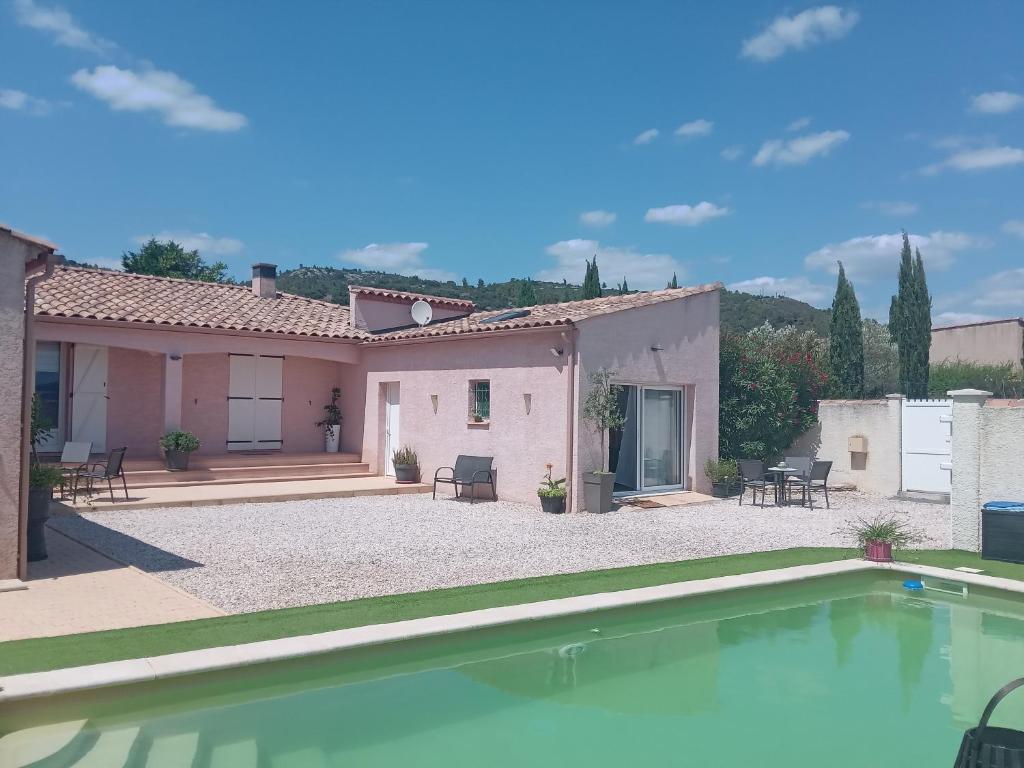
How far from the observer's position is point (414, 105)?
18781mm

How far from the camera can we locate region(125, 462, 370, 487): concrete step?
15.3 metres

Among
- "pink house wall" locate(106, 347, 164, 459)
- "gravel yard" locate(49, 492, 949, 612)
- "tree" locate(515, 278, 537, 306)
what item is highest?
"tree" locate(515, 278, 537, 306)

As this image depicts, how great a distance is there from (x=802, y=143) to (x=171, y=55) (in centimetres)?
1476

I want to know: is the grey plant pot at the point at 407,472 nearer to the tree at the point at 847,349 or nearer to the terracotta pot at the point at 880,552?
the terracotta pot at the point at 880,552

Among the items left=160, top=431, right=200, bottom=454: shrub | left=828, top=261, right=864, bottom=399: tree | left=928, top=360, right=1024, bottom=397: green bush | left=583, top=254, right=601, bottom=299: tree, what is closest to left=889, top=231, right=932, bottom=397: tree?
left=828, top=261, right=864, bottom=399: tree

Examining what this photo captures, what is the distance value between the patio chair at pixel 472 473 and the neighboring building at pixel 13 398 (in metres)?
8.01

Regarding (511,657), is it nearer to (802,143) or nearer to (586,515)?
(586,515)

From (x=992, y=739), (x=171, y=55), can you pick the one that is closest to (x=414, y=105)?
(x=171, y=55)

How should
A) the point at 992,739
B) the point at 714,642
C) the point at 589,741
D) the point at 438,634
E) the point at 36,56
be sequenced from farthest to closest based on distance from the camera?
the point at 36,56
the point at 714,642
the point at 438,634
the point at 589,741
the point at 992,739

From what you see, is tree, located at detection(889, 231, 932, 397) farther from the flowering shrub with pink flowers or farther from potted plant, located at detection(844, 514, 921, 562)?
potted plant, located at detection(844, 514, 921, 562)

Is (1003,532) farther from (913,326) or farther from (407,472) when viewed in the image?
(913,326)

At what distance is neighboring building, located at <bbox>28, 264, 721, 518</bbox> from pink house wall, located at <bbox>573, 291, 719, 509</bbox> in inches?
1.4

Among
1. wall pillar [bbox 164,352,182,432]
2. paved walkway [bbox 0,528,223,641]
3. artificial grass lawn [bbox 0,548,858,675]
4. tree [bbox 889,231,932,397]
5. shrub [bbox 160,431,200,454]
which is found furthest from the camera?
tree [bbox 889,231,932,397]

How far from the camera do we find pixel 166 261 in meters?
38.2
